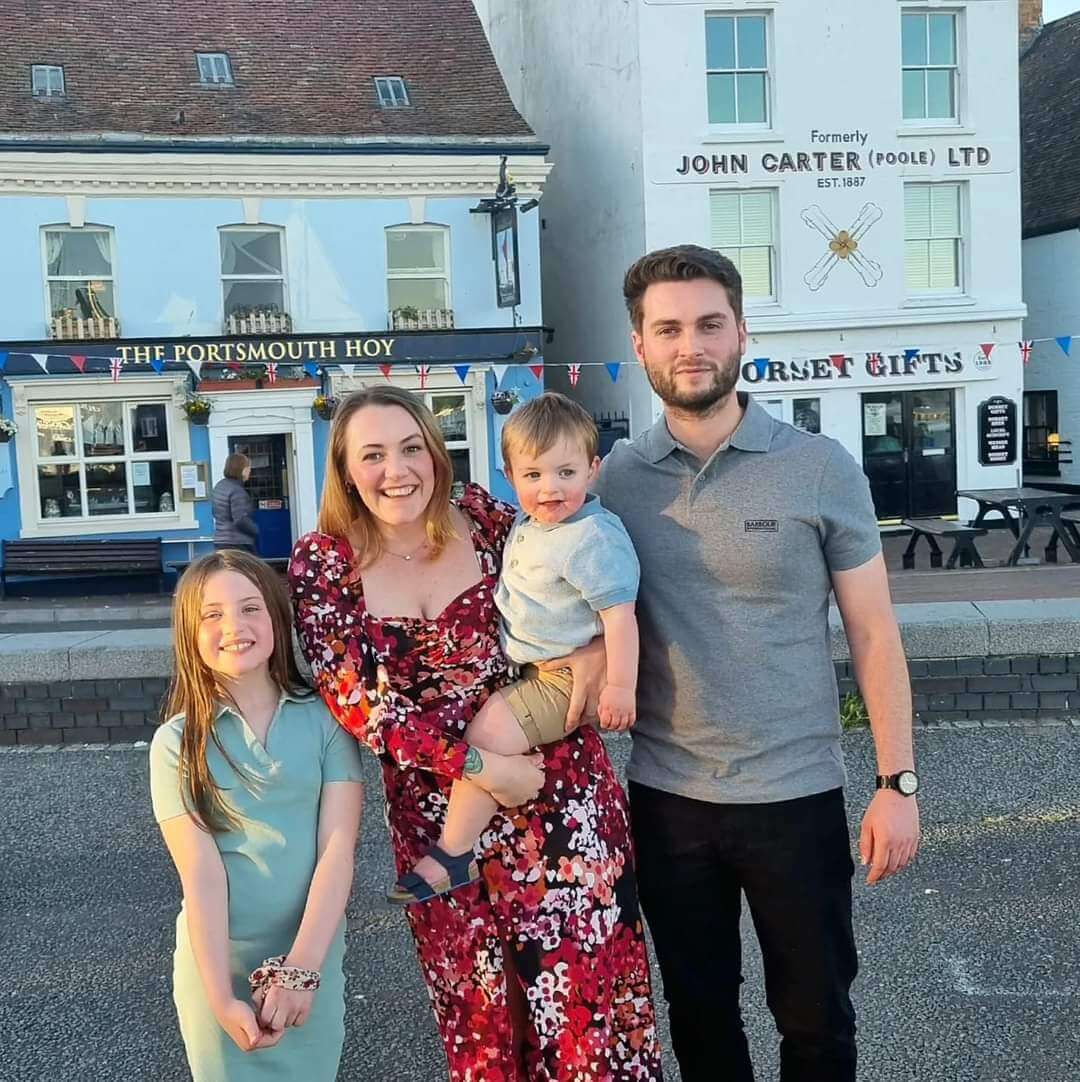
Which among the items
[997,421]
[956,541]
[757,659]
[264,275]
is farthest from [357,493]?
[997,421]

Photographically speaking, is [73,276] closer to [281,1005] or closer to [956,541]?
[956,541]

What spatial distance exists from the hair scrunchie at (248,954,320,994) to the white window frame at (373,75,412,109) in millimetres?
19689

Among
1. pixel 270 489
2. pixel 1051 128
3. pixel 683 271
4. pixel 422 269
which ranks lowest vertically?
pixel 270 489

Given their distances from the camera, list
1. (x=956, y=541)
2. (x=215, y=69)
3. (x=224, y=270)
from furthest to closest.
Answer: (x=215, y=69) → (x=224, y=270) → (x=956, y=541)

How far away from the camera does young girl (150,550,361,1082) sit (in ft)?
8.07

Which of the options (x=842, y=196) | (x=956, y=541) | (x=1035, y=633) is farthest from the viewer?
(x=842, y=196)

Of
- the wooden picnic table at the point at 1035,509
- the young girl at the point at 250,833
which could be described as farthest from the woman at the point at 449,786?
the wooden picnic table at the point at 1035,509

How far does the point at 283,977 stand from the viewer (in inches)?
95.7

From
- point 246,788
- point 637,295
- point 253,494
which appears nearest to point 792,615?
point 637,295

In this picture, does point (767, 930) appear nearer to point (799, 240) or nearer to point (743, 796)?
point (743, 796)

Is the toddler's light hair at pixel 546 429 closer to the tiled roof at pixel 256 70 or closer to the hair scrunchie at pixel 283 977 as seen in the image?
the hair scrunchie at pixel 283 977

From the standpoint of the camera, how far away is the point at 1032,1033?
3541 millimetres

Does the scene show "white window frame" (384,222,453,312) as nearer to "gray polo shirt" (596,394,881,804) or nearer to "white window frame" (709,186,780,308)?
"white window frame" (709,186,780,308)

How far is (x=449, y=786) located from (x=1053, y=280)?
2371 centimetres
